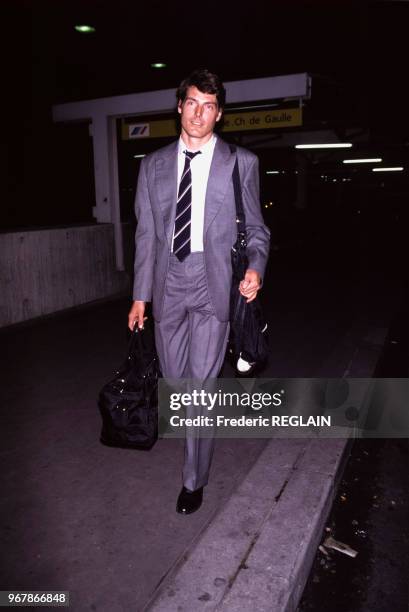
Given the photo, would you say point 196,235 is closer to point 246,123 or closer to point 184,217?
point 184,217

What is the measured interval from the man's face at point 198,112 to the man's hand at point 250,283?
70 cm

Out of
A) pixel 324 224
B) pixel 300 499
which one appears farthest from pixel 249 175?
pixel 324 224

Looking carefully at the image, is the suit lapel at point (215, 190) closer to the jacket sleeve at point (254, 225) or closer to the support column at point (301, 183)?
the jacket sleeve at point (254, 225)

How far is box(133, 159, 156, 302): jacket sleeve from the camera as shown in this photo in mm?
2533

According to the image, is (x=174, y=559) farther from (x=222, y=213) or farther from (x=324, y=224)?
(x=324, y=224)

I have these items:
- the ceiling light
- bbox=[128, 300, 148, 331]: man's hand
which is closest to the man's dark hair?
bbox=[128, 300, 148, 331]: man's hand

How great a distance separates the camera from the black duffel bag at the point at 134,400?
102 inches

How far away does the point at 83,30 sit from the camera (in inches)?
337

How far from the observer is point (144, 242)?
2568 mm

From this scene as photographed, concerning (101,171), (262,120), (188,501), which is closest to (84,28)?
(101,171)

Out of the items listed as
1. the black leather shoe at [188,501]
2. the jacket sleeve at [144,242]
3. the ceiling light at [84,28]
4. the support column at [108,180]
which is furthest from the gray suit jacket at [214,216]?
the ceiling light at [84,28]

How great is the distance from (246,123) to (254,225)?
7.25 metres
